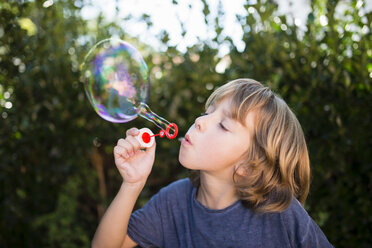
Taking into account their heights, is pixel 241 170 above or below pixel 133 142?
below

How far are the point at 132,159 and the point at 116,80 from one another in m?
0.50

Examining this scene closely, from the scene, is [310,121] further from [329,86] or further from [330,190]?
[330,190]

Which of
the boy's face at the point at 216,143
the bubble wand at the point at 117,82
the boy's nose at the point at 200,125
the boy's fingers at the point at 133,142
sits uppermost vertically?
the bubble wand at the point at 117,82

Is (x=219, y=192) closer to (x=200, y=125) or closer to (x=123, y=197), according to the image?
(x=200, y=125)

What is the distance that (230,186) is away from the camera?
1660 mm

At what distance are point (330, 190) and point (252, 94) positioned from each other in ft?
2.91

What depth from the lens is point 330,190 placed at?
2.10m

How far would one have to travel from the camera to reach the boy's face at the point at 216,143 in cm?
152

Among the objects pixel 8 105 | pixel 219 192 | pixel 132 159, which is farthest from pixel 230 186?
pixel 8 105

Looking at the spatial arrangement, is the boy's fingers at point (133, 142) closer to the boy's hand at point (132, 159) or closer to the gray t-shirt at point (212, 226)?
the boy's hand at point (132, 159)

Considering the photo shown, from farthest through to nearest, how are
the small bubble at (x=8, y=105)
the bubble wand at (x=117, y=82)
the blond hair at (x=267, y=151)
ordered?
the small bubble at (x=8, y=105)
the bubble wand at (x=117, y=82)
the blond hair at (x=267, y=151)

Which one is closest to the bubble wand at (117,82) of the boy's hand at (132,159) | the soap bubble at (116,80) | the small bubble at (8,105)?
the soap bubble at (116,80)

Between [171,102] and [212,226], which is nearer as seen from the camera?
[212,226]

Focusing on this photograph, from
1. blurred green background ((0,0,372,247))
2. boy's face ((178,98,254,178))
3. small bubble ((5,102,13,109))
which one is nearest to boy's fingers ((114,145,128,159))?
boy's face ((178,98,254,178))
